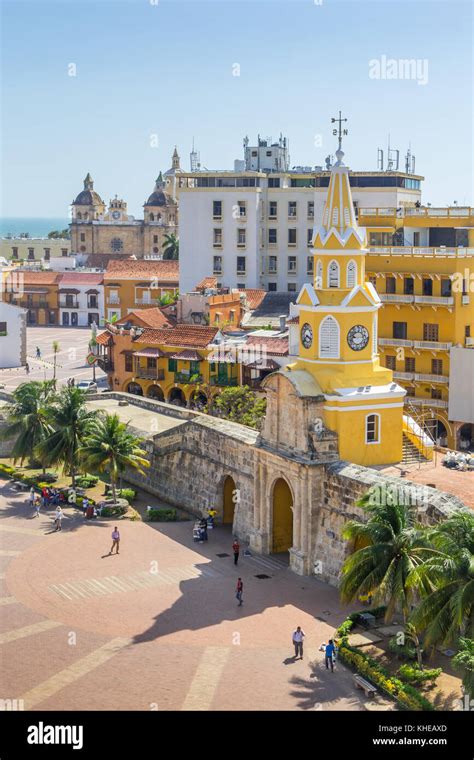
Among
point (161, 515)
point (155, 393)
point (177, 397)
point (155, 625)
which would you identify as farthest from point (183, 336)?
point (155, 625)

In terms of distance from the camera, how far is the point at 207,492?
2466 inches

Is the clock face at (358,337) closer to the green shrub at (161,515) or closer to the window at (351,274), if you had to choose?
the window at (351,274)

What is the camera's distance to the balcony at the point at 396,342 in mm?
76206

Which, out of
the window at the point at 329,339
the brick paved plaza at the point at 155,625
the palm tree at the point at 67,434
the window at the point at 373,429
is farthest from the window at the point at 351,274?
the palm tree at the point at 67,434

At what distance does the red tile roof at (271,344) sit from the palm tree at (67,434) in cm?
2304

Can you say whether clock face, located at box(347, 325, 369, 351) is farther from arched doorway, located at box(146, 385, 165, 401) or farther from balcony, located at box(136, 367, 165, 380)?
arched doorway, located at box(146, 385, 165, 401)

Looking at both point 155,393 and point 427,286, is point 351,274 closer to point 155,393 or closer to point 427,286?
point 427,286

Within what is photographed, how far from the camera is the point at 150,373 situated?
93.2 meters

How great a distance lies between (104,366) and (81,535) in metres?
39.4

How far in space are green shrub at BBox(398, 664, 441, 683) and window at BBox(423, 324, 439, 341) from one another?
39885 millimetres

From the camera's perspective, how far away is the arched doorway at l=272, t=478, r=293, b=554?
54.8 metres

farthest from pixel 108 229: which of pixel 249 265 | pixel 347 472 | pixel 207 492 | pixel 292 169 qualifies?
pixel 347 472

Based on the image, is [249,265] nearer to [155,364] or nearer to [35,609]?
[155,364]

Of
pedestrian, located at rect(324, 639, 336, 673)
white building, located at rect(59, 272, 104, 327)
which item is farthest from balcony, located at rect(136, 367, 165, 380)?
pedestrian, located at rect(324, 639, 336, 673)
